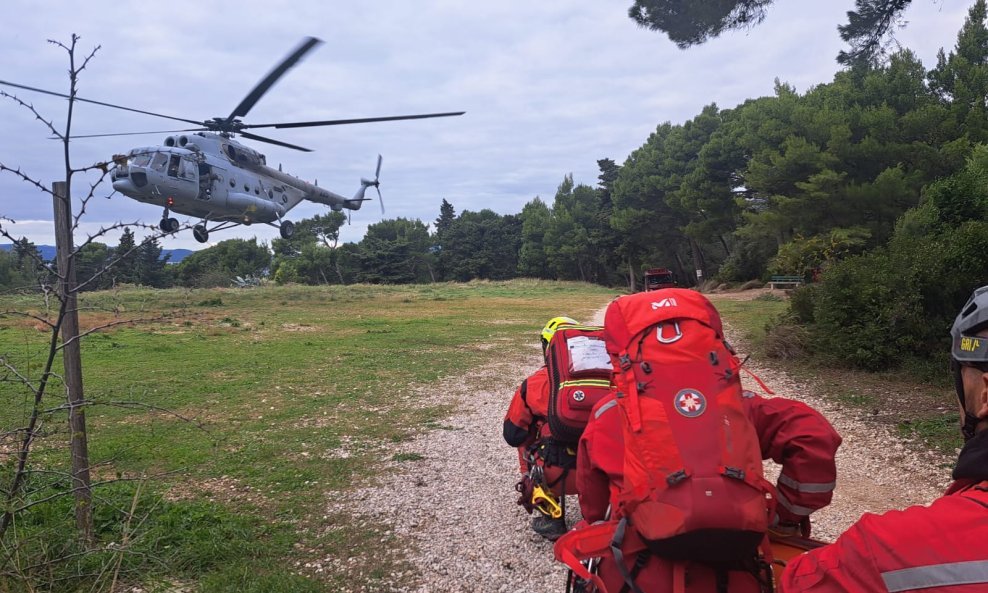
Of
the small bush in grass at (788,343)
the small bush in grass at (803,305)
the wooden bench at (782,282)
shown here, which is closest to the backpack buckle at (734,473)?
the small bush in grass at (788,343)

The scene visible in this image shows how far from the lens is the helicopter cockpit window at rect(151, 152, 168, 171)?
19453 millimetres

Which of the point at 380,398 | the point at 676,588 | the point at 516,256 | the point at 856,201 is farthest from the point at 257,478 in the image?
the point at 516,256

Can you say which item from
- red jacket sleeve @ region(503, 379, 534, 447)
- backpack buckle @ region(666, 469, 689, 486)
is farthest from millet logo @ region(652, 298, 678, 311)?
red jacket sleeve @ region(503, 379, 534, 447)

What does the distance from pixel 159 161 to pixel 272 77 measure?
26.7ft

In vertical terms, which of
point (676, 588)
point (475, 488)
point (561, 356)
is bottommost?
point (475, 488)

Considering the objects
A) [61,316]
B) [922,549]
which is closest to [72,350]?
[61,316]

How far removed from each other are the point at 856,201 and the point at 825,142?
458 centimetres

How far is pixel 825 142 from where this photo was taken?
2730 cm

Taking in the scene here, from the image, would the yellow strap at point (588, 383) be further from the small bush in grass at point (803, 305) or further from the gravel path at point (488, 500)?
the small bush in grass at point (803, 305)

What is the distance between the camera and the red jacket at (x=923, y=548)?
3.34 feet

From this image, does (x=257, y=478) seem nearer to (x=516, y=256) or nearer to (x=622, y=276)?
(x=622, y=276)

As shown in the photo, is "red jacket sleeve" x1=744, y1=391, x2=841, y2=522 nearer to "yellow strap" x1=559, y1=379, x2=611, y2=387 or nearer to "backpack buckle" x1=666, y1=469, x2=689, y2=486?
"backpack buckle" x1=666, y1=469, x2=689, y2=486

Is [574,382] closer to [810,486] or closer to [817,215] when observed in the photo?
[810,486]

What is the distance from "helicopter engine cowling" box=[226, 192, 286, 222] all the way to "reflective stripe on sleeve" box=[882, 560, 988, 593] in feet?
70.5
